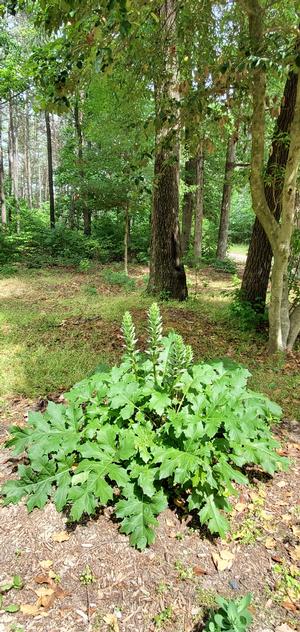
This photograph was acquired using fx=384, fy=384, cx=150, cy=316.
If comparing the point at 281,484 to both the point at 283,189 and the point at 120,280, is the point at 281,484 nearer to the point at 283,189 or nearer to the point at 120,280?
the point at 283,189

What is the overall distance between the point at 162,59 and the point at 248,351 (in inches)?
149

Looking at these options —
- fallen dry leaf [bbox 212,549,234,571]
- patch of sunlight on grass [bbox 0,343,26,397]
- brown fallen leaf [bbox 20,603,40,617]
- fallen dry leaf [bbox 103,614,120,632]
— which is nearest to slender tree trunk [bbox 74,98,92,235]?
patch of sunlight on grass [bbox 0,343,26,397]

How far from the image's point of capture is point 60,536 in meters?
2.39

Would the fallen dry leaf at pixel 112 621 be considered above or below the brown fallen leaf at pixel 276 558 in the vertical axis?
below

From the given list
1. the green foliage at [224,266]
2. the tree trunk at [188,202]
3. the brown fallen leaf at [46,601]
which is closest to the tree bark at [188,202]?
the tree trunk at [188,202]

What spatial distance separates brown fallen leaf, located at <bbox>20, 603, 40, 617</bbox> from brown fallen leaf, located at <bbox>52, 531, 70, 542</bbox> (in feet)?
1.24

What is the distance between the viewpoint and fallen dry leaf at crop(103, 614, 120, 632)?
1.94 m

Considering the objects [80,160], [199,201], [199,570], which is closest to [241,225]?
[199,201]

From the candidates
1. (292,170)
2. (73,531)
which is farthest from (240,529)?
(292,170)

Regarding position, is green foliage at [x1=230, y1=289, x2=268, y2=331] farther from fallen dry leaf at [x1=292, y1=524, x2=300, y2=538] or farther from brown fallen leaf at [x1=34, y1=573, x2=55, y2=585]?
brown fallen leaf at [x1=34, y1=573, x2=55, y2=585]

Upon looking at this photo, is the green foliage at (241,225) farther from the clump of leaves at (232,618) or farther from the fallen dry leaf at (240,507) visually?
the clump of leaves at (232,618)

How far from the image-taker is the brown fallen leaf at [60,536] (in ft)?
7.77

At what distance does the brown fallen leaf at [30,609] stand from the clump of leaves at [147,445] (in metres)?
0.45

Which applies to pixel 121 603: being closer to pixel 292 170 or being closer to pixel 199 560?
pixel 199 560
